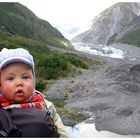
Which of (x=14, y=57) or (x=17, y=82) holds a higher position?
(x=14, y=57)

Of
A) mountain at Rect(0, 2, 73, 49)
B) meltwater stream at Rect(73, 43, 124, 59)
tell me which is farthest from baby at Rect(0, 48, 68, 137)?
meltwater stream at Rect(73, 43, 124, 59)

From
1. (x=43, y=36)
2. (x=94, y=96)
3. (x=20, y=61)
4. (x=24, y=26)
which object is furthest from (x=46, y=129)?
(x=43, y=36)

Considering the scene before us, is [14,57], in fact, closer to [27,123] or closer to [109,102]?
[27,123]

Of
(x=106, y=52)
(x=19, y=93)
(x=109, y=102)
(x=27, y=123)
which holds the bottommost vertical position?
(x=106, y=52)

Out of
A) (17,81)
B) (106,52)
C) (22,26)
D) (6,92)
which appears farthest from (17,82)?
(106,52)

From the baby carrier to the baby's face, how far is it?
0.33 feet

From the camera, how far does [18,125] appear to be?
107 inches

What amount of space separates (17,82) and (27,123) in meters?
0.29

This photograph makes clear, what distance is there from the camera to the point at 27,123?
2762mm

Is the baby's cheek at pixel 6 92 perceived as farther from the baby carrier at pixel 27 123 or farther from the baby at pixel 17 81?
the baby carrier at pixel 27 123

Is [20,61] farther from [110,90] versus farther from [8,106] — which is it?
[110,90]

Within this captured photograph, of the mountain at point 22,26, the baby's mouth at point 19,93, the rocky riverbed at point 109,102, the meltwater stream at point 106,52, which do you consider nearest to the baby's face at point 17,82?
the baby's mouth at point 19,93

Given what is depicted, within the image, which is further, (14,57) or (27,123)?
(14,57)

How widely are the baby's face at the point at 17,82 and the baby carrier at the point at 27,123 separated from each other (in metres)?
0.10
